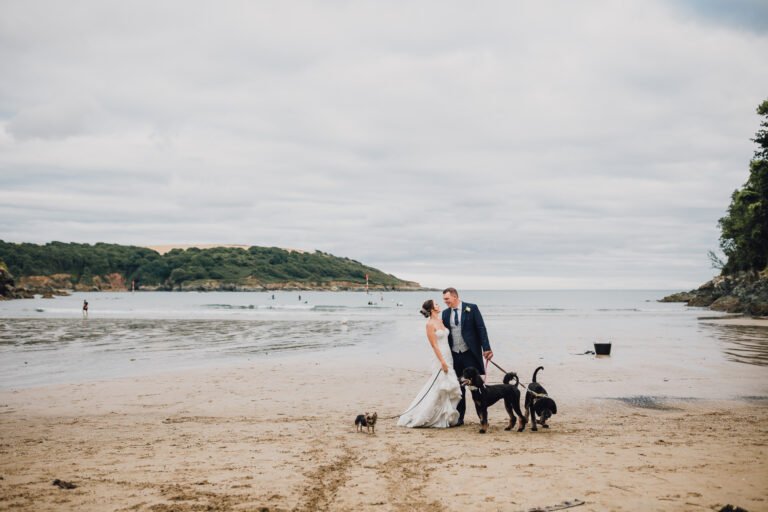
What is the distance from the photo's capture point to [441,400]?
34.5 ft

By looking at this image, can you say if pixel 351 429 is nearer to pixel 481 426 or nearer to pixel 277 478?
pixel 481 426

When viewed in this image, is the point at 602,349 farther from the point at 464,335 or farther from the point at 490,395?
the point at 490,395

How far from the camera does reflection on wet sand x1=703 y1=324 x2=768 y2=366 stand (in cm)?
2123

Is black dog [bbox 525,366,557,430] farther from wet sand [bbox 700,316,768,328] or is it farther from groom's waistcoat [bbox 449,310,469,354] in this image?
wet sand [bbox 700,316,768,328]

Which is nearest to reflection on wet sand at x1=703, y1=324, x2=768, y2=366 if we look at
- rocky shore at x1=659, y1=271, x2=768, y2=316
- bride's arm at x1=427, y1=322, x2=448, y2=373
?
bride's arm at x1=427, y1=322, x2=448, y2=373

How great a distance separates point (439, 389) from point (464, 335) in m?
1.10

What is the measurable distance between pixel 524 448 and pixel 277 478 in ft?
12.3

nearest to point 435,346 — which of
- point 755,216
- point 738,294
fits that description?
point 755,216

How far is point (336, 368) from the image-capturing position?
19.6 metres

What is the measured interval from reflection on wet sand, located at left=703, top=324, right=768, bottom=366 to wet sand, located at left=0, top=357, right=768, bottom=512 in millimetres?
9034

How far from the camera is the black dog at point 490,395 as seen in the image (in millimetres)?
9922

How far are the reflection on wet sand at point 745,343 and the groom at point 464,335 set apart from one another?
47.2 ft

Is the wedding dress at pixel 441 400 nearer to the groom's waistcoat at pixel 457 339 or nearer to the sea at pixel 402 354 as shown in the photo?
the groom's waistcoat at pixel 457 339

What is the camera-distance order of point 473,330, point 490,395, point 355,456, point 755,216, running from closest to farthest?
point 355,456, point 490,395, point 473,330, point 755,216
